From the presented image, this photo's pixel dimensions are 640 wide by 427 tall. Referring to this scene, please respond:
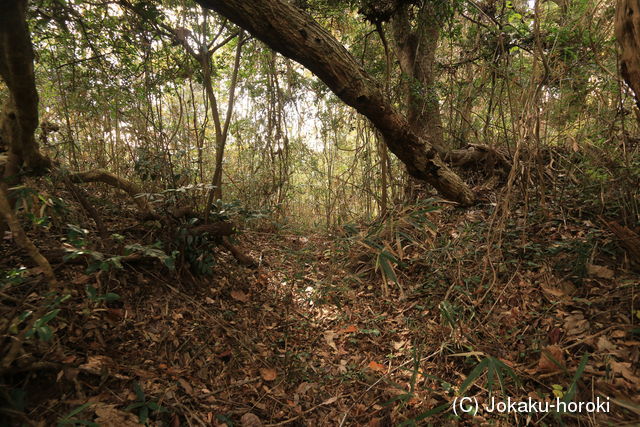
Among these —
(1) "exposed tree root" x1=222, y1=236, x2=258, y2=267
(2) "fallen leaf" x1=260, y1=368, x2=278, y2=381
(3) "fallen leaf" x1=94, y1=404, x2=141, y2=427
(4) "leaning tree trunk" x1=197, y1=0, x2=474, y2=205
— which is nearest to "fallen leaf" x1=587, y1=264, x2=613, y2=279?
(4) "leaning tree trunk" x1=197, y1=0, x2=474, y2=205

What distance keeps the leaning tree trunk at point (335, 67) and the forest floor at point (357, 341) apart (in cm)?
73

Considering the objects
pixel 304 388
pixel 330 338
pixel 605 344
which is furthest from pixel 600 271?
pixel 304 388

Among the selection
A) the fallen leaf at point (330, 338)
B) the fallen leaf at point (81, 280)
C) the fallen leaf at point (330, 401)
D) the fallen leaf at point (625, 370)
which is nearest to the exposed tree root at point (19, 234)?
the fallen leaf at point (81, 280)

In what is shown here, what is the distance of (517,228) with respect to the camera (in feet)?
8.18

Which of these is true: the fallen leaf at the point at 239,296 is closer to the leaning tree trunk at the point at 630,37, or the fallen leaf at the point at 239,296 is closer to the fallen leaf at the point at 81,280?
the fallen leaf at the point at 81,280

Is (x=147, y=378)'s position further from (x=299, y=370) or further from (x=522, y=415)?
(x=522, y=415)

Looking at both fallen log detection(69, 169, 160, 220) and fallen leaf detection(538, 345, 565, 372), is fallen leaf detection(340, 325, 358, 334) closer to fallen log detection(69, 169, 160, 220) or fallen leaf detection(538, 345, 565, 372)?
fallen leaf detection(538, 345, 565, 372)

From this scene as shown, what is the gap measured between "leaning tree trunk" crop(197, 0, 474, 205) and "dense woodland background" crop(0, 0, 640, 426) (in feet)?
0.05

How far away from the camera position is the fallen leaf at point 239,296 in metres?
2.38

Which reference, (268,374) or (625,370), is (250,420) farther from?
(625,370)

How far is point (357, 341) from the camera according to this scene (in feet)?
7.30

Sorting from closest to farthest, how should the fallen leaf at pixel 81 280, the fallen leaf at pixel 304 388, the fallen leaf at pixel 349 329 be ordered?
the fallen leaf at pixel 81 280 < the fallen leaf at pixel 304 388 < the fallen leaf at pixel 349 329

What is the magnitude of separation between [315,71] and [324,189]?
2.58 metres

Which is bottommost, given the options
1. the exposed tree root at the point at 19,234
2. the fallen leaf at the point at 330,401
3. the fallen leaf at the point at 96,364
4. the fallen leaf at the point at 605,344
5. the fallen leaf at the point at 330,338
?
the fallen leaf at the point at 330,401
